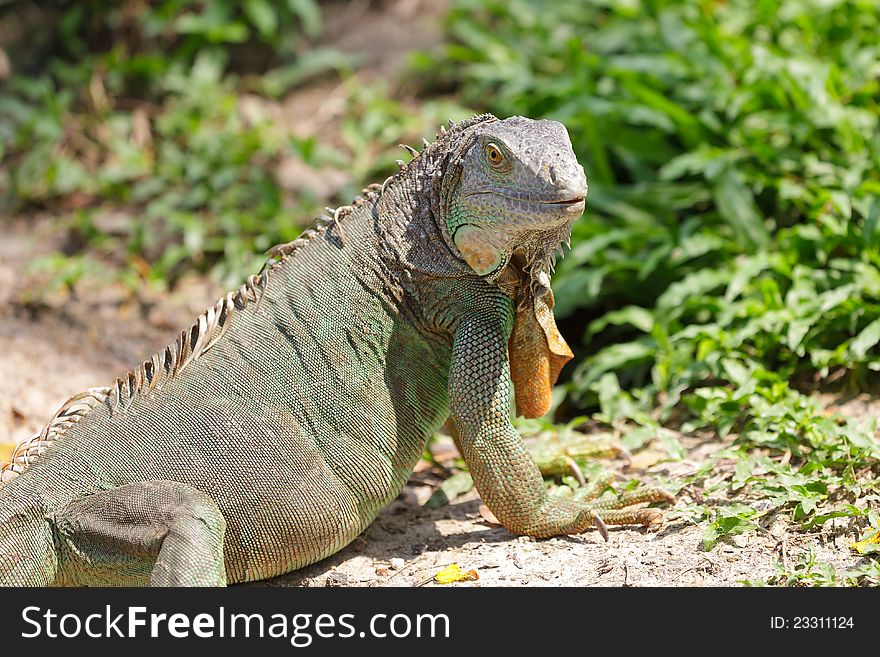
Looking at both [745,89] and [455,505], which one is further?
[745,89]

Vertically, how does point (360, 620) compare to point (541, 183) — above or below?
below

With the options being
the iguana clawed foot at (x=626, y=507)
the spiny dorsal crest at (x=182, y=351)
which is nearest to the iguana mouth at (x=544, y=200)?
the spiny dorsal crest at (x=182, y=351)

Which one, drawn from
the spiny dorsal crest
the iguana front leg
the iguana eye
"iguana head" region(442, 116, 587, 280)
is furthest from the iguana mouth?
the iguana front leg

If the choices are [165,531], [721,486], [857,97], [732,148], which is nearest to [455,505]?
[721,486]

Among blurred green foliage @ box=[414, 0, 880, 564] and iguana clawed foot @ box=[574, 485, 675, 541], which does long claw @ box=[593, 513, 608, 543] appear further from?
blurred green foliage @ box=[414, 0, 880, 564]

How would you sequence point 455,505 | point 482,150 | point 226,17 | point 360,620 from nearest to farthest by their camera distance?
1. point 360,620
2. point 482,150
3. point 455,505
4. point 226,17

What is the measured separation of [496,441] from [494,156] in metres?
1.22

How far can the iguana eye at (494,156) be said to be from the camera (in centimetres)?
423

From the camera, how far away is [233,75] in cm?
991

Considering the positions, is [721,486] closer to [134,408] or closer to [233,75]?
[134,408]

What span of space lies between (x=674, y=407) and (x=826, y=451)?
54.8 inches

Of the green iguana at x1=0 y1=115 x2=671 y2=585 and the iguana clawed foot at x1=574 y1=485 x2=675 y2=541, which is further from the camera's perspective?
the iguana clawed foot at x1=574 y1=485 x2=675 y2=541

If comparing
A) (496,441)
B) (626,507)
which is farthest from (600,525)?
(496,441)

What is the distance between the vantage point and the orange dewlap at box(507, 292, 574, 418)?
4758 millimetres
